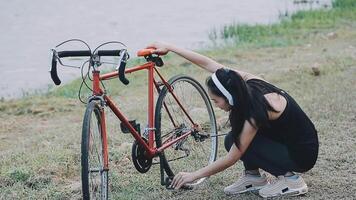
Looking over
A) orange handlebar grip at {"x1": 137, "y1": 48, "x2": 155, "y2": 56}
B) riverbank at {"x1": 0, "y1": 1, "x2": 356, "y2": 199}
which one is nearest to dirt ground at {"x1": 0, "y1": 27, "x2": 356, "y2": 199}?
riverbank at {"x1": 0, "y1": 1, "x2": 356, "y2": 199}

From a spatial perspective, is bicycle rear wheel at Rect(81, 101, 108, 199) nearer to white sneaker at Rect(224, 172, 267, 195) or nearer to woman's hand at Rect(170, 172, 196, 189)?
woman's hand at Rect(170, 172, 196, 189)

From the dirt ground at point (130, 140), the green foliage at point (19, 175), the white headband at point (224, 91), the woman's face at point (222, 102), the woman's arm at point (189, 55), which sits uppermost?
the woman's arm at point (189, 55)

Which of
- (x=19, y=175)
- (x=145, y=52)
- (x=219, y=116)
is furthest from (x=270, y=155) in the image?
(x=219, y=116)

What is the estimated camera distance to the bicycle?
3.64 metres

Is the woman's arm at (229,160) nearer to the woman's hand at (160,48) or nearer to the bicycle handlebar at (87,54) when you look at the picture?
the bicycle handlebar at (87,54)

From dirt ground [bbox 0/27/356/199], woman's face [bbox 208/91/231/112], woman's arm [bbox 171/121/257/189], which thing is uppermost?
woman's face [bbox 208/91/231/112]

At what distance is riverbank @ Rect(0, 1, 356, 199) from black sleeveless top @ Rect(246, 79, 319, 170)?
334 millimetres

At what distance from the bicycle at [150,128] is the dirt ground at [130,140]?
260 mm

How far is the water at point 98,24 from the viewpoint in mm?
11664

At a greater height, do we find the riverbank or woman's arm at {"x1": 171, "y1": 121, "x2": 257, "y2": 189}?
woman's arm at {"x1": 171, "y1": 121, "x2": 257, "y2": 189}

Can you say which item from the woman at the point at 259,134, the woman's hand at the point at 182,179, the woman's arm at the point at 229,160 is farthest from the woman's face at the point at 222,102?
the woman's hand at the point at 182,179

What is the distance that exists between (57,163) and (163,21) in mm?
11055

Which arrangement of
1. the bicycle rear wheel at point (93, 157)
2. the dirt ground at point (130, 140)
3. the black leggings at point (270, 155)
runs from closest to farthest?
the bicycle rear wheel at point (93, 157)
the black leggings at point (270, 155)
the dirt ground at point (130, 140)

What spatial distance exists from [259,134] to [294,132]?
0.23 meters
